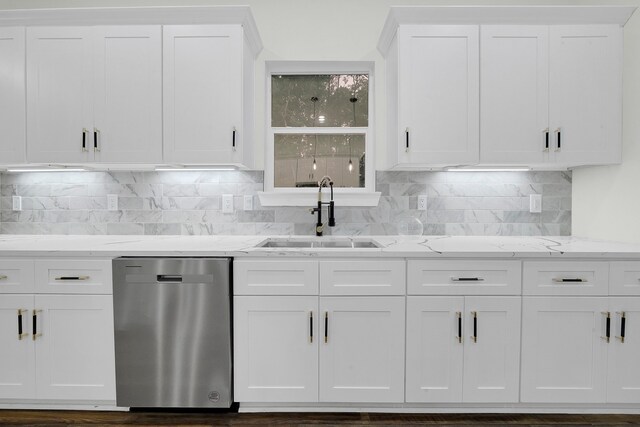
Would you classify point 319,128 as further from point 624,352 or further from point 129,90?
point 624,352

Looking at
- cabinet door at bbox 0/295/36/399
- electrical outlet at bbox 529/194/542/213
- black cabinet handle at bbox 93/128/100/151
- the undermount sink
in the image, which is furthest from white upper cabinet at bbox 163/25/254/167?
electrical outlet at bbox 529/194/542/213

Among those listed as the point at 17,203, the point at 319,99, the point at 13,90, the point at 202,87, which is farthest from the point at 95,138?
the point at 319,99

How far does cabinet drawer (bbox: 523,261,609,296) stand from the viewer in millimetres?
1950

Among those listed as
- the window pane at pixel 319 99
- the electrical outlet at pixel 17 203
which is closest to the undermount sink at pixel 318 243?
the window pane at pixel 319 99

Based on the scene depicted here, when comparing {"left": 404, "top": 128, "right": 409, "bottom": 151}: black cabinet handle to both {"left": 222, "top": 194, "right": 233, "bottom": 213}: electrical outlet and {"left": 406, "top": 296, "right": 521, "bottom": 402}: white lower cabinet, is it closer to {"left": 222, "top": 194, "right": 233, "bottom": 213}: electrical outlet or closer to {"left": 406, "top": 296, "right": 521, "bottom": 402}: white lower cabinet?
{"left": 406, "top": 296, "right": 521, "bottom": 402}: white lower cabinet

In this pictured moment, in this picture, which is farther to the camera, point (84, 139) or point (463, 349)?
point (84, 139)

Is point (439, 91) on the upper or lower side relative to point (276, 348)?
upper

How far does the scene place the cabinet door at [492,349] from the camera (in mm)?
1957

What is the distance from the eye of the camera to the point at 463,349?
196cm

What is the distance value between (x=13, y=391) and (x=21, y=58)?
78.2 inches

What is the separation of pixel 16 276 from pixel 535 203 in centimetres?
332

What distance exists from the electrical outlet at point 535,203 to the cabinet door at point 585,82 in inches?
18.1

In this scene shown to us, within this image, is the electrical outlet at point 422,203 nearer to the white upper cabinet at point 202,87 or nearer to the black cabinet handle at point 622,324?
the black cabinet handle at point 622,324

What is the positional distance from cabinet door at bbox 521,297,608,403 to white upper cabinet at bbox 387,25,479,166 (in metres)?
0.96
